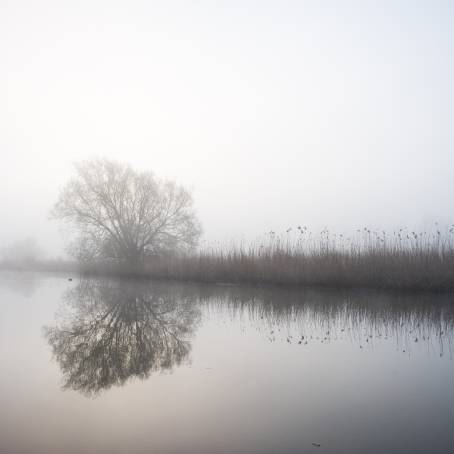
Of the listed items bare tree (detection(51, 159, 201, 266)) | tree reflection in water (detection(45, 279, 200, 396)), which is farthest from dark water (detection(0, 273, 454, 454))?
bare tree (detection(51, 159, 201, 266))

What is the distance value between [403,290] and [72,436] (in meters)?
9.62

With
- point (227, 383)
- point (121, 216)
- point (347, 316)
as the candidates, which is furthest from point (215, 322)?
point (121, 216)

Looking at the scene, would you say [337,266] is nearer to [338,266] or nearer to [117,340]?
[338,266]

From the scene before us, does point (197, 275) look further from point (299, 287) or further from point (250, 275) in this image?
point (299, 287)

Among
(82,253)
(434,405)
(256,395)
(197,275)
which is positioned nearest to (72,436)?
(256,395)

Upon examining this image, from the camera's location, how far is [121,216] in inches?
Answer: 848

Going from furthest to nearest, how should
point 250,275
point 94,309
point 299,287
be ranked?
point 250,275, point 299,287, point 94,309

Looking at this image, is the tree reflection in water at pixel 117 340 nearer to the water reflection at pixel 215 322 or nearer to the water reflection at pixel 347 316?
the water reflection at pixel 215 322

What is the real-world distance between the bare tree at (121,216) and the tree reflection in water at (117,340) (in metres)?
12.8

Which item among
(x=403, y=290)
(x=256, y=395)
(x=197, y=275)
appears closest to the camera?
(x=256, y=395)

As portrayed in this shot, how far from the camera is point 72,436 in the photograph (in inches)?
100

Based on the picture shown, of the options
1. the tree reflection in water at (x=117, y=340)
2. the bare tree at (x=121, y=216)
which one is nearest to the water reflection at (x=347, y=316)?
the tree reflection in water at (x=117, y=340)

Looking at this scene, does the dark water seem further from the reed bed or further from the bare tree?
the bare tree

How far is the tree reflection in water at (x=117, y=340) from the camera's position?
385 cm
